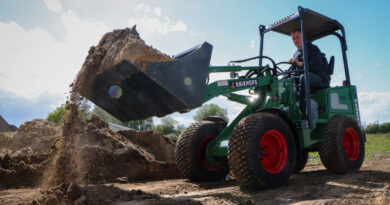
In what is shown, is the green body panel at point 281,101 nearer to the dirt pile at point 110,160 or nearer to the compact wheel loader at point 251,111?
the compact wheel loader at point 251,111

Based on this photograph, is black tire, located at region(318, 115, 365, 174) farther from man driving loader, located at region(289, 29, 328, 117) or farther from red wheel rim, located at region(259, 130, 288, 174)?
red wheel rim, located at region(259, 130, 288, 174)

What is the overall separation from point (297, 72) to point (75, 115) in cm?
411

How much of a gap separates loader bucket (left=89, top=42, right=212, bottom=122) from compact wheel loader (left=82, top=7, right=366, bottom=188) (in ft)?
0.04

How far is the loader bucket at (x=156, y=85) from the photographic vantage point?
379 centimetres

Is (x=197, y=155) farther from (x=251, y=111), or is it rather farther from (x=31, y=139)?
(x=31, y=139)

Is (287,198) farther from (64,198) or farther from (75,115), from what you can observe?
(75,115)

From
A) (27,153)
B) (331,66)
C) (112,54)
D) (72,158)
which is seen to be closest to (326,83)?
(331,66)

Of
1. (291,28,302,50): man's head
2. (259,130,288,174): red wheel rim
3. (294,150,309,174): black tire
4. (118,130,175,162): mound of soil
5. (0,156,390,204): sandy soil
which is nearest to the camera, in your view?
(0,156,390,204): sandy soil

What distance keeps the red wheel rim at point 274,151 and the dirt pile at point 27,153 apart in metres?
3.86

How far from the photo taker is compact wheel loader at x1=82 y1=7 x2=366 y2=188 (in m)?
3.97

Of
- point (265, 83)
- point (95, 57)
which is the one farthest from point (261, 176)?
point (95, 57)

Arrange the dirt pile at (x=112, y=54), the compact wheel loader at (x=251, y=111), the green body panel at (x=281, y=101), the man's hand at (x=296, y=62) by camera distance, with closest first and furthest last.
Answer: the dirt pile at (x=112, y=54), the compact wheel loader at (x=251, y=111), the green body panel at (x=281, y=101), the man's hand at (x=296, y=62)

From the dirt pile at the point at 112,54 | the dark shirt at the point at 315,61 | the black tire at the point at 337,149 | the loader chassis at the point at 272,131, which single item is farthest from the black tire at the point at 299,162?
the dirt pile at the point at 112,54

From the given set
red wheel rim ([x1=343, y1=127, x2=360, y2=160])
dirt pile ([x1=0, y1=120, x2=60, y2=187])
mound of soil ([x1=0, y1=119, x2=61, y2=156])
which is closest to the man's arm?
red wheel rim ([x1=343, y1=127, x2=360, y2=160])
